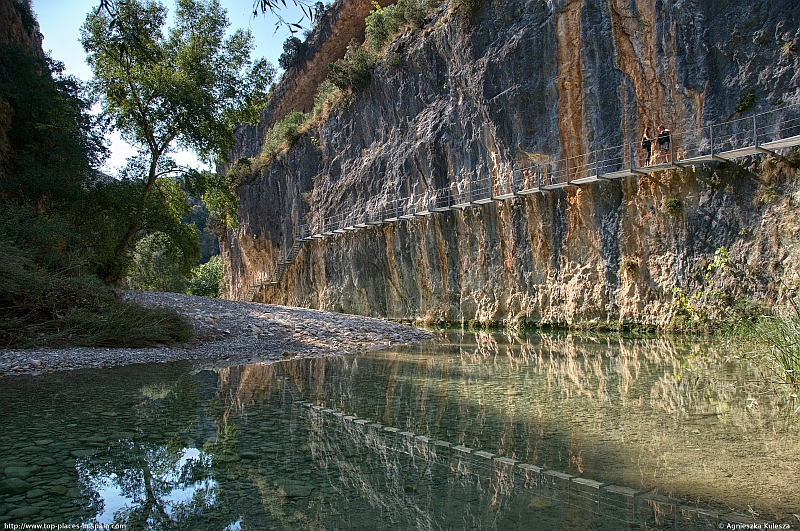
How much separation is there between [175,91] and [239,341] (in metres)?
11.7

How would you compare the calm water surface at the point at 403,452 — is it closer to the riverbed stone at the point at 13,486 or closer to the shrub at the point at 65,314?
the riverbed stone at the point at 13,486

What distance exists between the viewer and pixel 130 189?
21.1 metres

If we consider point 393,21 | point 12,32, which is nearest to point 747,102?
point 393,21

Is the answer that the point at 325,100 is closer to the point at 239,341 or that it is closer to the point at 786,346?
the point at 239,341

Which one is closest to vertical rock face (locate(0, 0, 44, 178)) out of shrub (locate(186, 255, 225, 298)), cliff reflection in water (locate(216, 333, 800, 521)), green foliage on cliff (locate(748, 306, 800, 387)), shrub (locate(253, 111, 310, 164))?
cliff reflection in water (locate(216, 333, 800, 521))

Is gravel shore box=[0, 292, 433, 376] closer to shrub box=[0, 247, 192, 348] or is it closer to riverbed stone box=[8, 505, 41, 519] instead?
shrub box=[0, 247, 192, 348]

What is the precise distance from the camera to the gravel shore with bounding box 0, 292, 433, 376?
10.4 m

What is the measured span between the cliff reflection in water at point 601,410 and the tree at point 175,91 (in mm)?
13832

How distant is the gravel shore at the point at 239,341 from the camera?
10367 mm

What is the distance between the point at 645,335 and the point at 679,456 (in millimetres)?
12130

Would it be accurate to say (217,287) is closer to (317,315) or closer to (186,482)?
(317,315)

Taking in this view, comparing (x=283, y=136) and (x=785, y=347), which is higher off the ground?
(x=283, y=136)

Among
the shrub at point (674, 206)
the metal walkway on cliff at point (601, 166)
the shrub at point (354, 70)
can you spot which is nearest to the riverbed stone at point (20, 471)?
the metal walkway on cliff at point (601, 166)

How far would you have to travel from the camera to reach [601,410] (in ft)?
21.7
